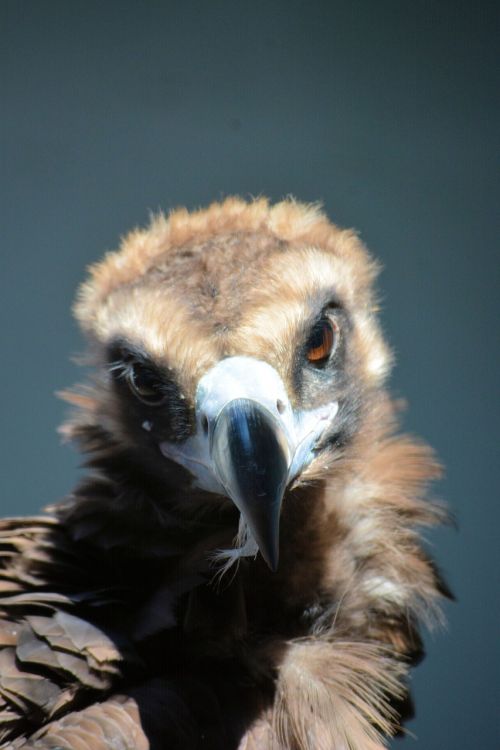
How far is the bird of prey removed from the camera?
2.97 ft

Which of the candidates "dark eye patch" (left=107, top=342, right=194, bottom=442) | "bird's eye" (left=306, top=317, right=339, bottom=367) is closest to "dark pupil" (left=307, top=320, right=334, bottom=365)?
"bird's eye" (left=306, top=317, right=339, bottom=367)

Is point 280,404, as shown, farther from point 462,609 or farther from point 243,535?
point 462,609

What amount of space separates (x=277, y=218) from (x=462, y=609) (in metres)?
1.23

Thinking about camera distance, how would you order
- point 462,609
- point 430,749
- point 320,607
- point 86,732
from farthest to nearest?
point 462,609
point 430,749
point 320,607
point 86,732

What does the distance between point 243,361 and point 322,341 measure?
175mm

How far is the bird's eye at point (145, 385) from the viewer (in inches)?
41.7

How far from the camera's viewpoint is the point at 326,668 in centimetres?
101

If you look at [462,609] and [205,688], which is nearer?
[205,688]

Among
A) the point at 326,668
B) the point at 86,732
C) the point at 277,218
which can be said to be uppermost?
the point at 277,218

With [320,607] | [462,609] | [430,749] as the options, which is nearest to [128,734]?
[320,607]

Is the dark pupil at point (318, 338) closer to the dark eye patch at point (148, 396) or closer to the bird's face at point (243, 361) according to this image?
the bird's face at point (243, 361)

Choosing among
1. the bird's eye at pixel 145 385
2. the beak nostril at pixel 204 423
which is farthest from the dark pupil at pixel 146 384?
the beak nostril at pixel 204 423

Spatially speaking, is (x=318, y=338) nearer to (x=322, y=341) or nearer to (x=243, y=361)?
(x=322, y=341)

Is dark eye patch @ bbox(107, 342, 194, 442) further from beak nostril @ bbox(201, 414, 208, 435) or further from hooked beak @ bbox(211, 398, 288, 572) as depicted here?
hooked beak @ bbox(211, 398, 288, 572)
